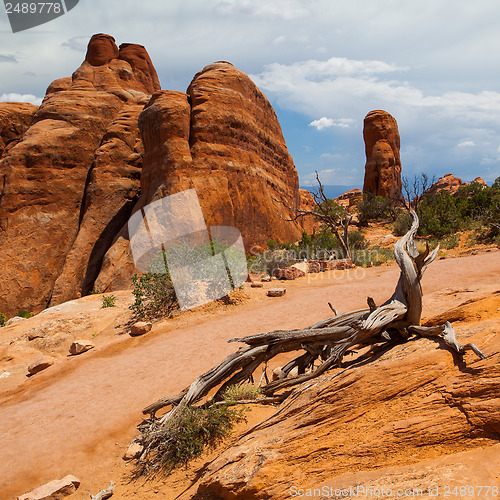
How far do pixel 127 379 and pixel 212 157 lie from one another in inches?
460

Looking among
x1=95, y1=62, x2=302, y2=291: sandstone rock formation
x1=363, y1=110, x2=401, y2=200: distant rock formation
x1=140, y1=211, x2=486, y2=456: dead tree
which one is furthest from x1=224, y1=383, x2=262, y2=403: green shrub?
x1=363, y1=110, x2=401, y2=200: distant rock formation

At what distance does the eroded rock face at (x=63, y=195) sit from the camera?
56.6 ft

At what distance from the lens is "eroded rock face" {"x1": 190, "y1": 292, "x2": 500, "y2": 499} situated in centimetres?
245

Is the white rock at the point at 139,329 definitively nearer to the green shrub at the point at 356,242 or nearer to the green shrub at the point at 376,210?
the green shrub at the point at 356,242

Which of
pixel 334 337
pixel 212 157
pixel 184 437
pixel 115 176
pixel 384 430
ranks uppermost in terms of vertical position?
pixel 115 176

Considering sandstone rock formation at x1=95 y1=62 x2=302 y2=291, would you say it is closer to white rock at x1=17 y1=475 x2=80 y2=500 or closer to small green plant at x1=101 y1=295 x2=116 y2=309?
small green plant at x1=101 y1=295 x2=116 y2=309

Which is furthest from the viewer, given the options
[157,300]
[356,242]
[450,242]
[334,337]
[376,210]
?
[376,210]

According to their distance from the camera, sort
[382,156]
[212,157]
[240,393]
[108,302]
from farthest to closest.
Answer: [382,156] → [212,157] → [108,302] → [240,393]

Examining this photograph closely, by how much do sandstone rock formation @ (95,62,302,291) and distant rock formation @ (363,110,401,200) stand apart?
22328 millimetres

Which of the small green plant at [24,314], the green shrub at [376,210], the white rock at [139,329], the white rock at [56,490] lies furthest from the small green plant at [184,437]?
the green shrub at [376,210]

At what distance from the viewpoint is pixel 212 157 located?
16.6m

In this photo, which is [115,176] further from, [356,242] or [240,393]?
[240,393]

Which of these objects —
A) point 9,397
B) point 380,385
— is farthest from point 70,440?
point 380,385

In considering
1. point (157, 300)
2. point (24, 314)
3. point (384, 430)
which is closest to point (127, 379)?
point (157, 300)
